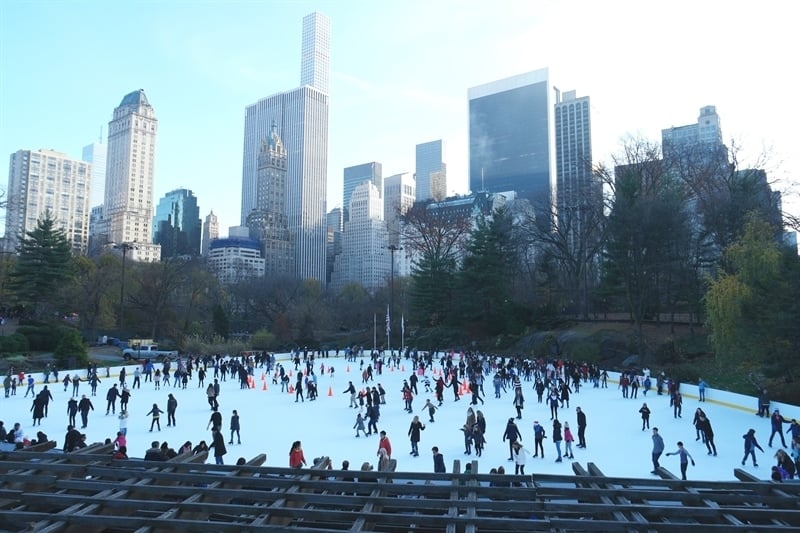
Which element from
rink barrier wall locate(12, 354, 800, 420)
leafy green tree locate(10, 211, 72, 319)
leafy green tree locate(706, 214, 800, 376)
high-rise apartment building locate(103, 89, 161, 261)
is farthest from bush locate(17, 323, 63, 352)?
high-rise apartment building locate(103, 89, 161, 261)

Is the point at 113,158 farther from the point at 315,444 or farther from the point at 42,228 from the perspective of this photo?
the point at 315,444

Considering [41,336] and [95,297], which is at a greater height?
[95,297]

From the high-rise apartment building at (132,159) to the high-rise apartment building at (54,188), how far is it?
13224mm

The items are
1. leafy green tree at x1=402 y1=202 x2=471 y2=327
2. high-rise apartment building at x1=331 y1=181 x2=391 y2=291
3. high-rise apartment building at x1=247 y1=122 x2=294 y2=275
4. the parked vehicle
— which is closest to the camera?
the parked vehicle

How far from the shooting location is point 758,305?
904 inches

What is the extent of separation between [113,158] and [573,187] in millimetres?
173526

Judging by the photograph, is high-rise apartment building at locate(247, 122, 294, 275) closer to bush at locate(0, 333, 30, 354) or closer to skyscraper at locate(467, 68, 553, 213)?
skyscraper at locate(467, 68, 553, 213)

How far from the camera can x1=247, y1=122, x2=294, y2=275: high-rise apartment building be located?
168 metres

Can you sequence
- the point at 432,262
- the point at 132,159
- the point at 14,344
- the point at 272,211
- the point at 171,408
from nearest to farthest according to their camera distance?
the point at 171,408, the point at 14,344, the point at 432,262, the point at 132,159, the point at 272,211

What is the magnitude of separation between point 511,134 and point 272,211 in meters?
82.0

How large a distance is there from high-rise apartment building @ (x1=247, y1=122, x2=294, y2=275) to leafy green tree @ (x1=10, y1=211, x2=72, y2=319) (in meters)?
110

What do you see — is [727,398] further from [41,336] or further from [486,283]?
[41,336]

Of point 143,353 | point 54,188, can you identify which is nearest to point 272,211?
point 54,188

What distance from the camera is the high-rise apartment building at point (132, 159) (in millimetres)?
179750
